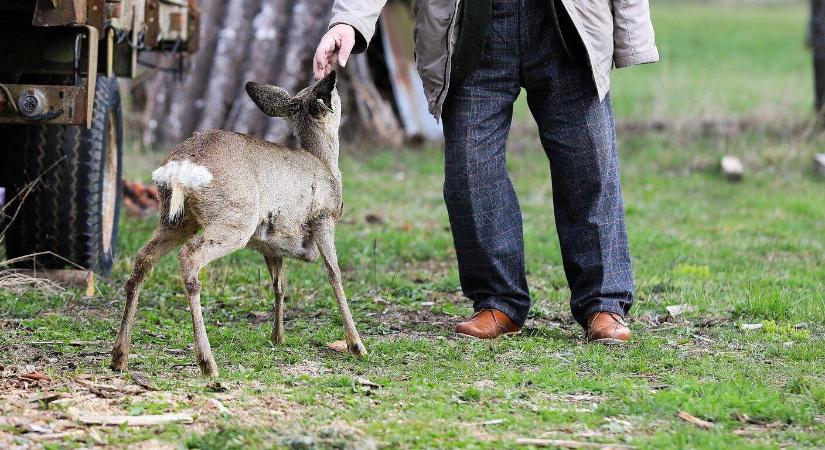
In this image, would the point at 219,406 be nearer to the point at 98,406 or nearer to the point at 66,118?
the point at 98,406

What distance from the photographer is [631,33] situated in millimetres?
5535

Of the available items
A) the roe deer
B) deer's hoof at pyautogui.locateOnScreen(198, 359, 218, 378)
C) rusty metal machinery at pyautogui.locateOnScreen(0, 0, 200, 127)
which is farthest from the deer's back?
rusty metal machinery at pyautogui.locateOnScreen(0, 0, 200, 127)

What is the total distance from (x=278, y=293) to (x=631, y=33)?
2.00m

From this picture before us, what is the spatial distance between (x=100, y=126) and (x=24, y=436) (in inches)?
120

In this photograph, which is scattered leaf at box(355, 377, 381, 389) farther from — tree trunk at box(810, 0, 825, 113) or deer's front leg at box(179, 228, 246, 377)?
tree trunk at box(810, 0, 825, 113)

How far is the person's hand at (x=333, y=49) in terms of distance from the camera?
4.99 metres

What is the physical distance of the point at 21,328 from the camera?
18.1ft

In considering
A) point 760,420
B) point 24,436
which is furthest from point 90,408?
point 760,420

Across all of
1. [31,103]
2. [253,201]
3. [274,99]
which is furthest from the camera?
[31,103]

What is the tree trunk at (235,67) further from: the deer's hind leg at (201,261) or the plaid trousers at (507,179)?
the deer's hind leg at (201,261)

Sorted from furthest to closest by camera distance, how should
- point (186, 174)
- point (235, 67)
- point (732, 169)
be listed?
1. point (235, 67)
2. point (732, 169)
3. point (186, 174)

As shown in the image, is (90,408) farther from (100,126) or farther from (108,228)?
(108,228)

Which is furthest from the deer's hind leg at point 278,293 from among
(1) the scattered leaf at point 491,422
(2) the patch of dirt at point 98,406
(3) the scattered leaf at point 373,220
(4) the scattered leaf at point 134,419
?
(3) the scattered leaf at point 373,220

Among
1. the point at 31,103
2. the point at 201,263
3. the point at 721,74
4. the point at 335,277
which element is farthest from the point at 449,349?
the point at 721,74
